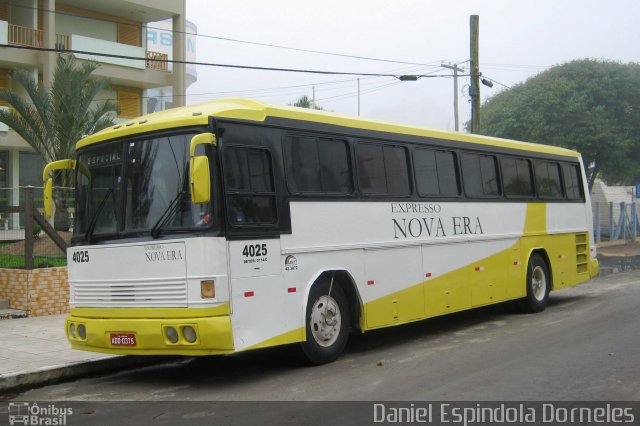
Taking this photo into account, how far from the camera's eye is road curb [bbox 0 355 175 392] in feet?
27.1

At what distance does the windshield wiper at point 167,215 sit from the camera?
25.3ft

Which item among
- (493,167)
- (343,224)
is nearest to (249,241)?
(343,224)

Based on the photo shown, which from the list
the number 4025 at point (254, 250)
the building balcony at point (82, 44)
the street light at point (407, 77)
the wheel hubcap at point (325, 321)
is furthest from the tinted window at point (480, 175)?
the building balcony at point (82, 44)

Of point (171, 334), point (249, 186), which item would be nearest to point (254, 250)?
point (249, 186)

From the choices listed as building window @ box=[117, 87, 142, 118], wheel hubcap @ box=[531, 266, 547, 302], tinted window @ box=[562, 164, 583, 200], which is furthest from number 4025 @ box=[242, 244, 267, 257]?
building window @ box=[117, 87, 142, 118]

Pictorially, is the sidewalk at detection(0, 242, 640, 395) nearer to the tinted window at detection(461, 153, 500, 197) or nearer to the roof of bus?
the roof of bus

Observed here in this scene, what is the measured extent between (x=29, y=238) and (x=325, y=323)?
6.94m

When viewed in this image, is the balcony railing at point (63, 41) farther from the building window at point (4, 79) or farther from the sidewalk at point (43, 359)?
the sidewalk at point (43, 359)

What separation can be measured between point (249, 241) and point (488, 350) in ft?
12.5

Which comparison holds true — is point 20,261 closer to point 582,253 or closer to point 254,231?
point 254,231

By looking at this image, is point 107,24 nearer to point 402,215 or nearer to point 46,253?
point 46,253

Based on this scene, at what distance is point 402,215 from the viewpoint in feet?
33.8

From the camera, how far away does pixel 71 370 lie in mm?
8898

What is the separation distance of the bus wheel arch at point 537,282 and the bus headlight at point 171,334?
7.83m
